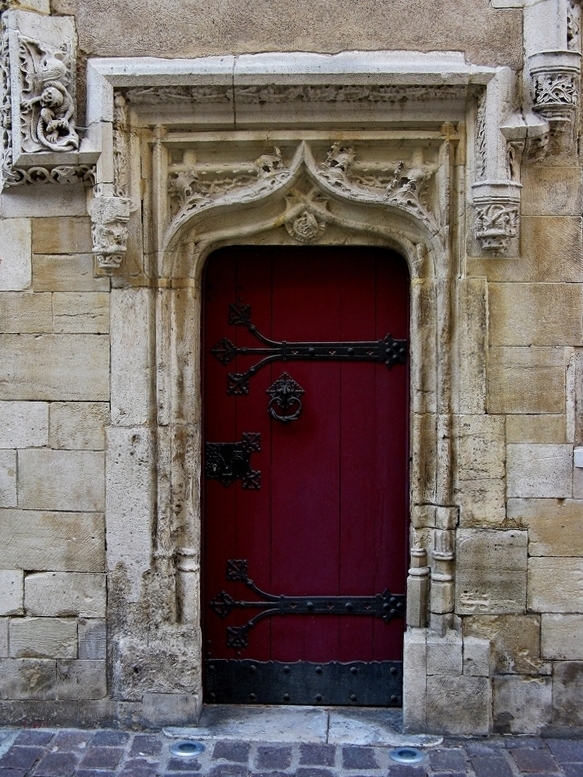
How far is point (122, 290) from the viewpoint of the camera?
4203 millimetres

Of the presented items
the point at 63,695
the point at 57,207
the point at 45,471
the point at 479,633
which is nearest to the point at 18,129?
the point at 57,207

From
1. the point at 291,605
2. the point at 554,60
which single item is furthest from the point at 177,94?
the point at 291,605

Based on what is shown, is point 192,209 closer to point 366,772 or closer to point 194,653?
point 194,653

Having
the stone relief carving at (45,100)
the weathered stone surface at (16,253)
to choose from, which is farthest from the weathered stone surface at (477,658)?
the stone relief carving at (45,100)

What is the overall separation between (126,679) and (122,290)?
1820 mm

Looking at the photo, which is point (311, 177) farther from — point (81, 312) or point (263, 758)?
point (263, 758)

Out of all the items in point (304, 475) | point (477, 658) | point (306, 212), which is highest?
point (306, 212)

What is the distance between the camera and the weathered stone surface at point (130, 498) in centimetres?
421

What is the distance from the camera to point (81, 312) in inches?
166

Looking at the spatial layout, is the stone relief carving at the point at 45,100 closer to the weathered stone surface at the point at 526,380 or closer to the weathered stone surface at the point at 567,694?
the weathered stone surface at the point at 526,380

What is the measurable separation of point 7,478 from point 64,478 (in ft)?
0.89

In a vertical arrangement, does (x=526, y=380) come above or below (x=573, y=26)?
below

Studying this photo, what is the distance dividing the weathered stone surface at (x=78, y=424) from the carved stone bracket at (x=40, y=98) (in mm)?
1044

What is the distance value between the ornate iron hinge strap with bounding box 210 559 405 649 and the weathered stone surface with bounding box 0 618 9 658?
98cm
